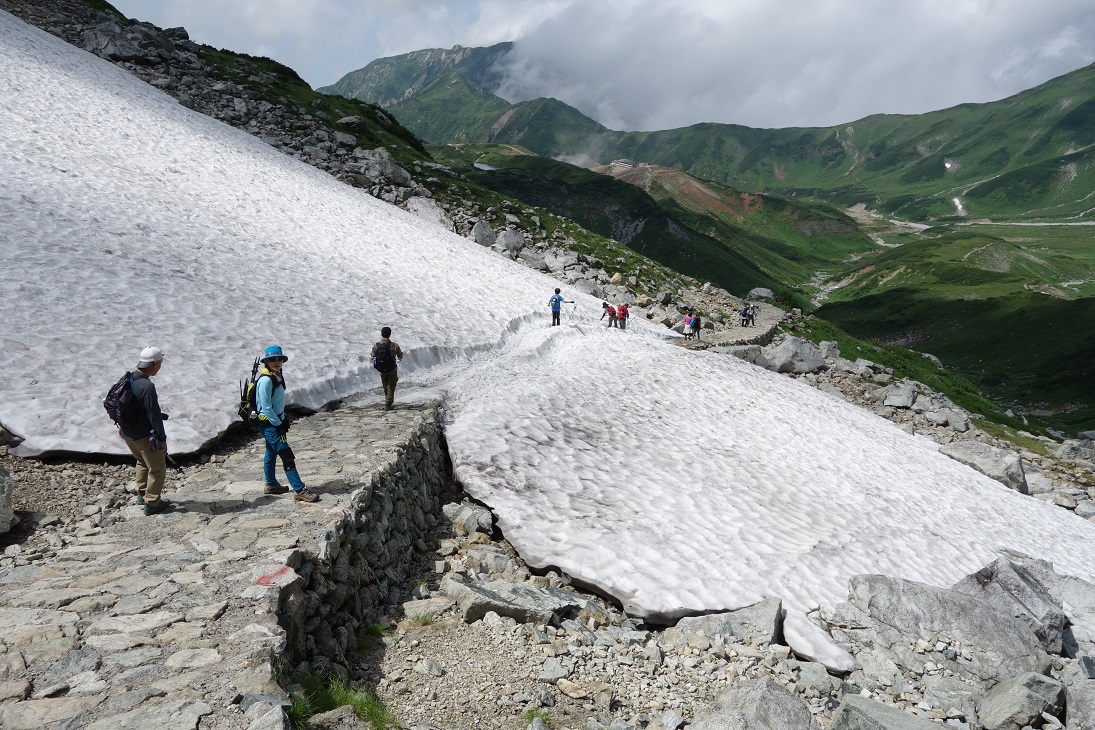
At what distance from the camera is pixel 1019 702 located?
32.2 ft

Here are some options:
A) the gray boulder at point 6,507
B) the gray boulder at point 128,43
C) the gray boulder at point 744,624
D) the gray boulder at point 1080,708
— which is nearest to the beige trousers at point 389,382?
the gray boulder at point 6,507

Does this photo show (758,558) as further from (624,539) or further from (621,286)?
(621,286)

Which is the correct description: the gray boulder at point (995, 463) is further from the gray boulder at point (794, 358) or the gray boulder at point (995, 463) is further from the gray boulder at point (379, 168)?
the gray boulder at point (379, 168)

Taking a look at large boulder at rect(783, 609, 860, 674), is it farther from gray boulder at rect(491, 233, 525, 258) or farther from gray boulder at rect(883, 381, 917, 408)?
gray boulder at rect(491, 233, 525, 258)

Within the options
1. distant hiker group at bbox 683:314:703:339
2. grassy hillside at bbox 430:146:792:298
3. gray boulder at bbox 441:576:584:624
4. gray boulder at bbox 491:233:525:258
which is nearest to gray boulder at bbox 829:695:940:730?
gray boulder at bbox 441:576:584:624

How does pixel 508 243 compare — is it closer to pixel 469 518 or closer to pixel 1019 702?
pixel 469 518

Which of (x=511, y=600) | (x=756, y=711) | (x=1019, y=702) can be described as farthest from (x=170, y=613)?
(x=1019, y=702)

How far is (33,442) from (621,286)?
44548 mm

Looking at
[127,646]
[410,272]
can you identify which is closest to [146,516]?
[127,646]

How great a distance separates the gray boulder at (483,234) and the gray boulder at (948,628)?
40.4m

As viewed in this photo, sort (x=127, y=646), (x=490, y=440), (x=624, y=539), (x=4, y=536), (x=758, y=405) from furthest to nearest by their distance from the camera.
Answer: (x=758, y=405) → (x=490, y=440) → (x=624, y=539) → (x=4, y=536) → (x=127, y=646)

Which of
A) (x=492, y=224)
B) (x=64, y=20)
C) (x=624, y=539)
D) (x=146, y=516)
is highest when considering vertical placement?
(x=64, y=20)

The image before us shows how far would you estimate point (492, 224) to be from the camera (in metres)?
53.6

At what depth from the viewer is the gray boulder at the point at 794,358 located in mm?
41844
